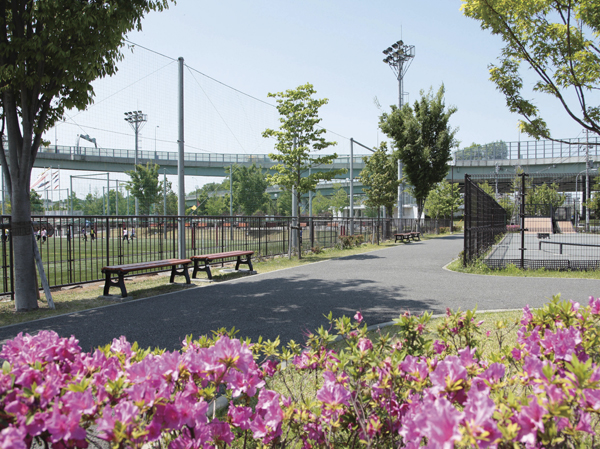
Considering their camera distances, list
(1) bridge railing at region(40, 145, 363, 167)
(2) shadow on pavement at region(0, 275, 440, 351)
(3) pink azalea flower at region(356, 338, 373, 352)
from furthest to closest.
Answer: (1) bridge railing at region(40, 145, 363, 167), (2) shadow on pavement at region(0, 275, 440, 351), (3) pink azalea flower at region(356, 338, 373, 352)

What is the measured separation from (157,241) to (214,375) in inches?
441

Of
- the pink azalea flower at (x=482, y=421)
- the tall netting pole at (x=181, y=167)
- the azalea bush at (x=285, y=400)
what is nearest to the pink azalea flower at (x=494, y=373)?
the azalea bush at (x=285, y=400)

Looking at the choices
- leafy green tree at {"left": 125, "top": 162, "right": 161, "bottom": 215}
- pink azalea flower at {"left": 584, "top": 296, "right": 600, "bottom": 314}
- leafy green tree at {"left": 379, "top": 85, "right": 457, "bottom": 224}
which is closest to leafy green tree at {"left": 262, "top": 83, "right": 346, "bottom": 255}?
pink azalea flower at {"left": 584, "top": 296, "right": 600, "bottom": 314}

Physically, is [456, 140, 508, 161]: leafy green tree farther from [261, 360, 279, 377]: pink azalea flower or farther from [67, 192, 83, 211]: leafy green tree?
[261, 360, 279, 377]: pink azalea flower

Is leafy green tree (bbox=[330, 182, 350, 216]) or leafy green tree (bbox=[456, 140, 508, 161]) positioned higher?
leafy green tree (bbox=[456, 140, 508, 161])

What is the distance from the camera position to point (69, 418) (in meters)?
1.30

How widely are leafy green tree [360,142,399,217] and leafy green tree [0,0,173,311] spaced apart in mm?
26325

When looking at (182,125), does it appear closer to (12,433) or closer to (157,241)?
(157,241)

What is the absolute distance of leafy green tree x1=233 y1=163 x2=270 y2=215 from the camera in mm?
53594

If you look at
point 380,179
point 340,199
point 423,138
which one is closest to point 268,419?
point 380,179

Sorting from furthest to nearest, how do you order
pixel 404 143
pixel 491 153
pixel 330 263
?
pixel 491 153 < pixel 404 143 < pixel 330 263

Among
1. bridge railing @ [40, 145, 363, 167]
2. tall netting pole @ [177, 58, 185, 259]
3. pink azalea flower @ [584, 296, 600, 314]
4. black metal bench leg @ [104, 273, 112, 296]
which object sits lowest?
black metal bench leg @ [104, 273, 112, 296]

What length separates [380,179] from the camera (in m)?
32.3

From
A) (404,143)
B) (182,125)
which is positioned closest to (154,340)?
(182,125)
